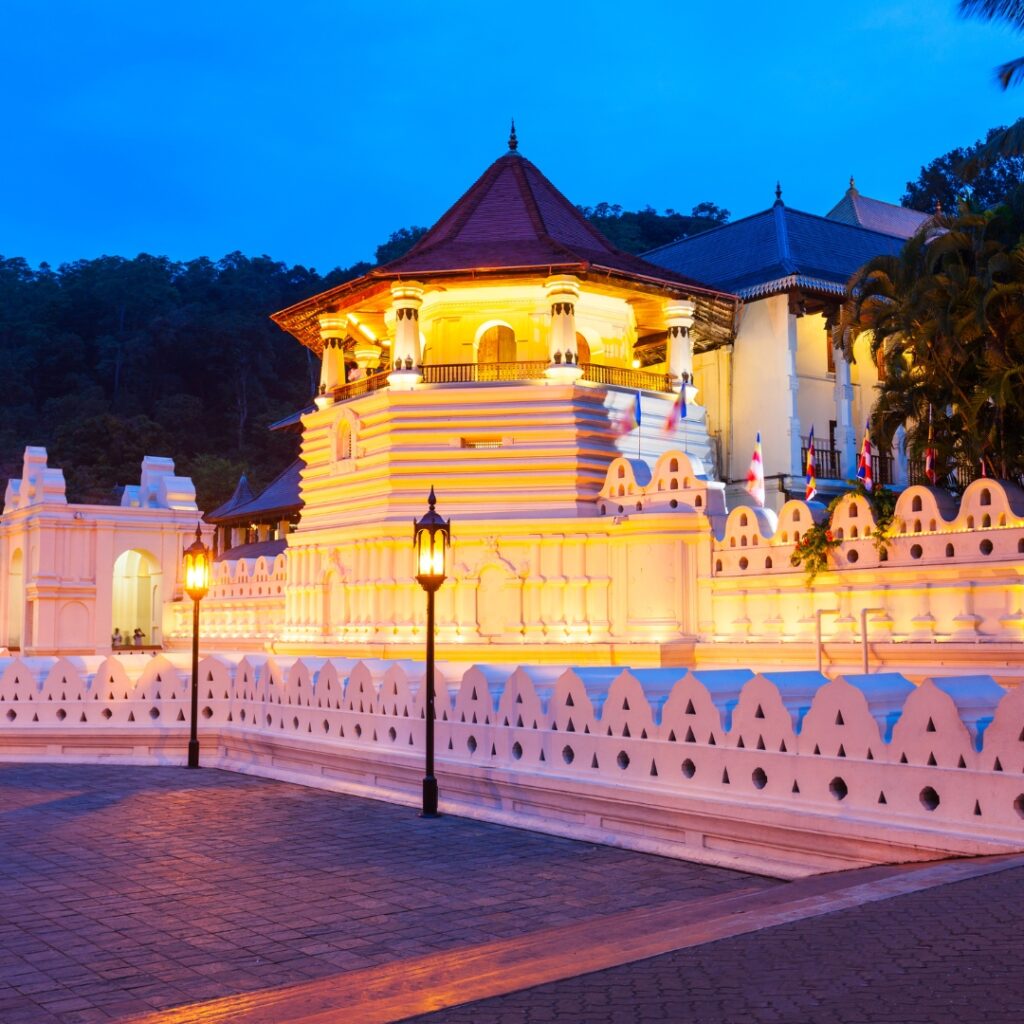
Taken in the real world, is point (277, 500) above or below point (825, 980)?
above

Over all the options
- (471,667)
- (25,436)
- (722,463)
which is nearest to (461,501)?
(722,463)

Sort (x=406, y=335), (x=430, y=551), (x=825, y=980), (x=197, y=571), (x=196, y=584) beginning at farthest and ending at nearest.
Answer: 1. (x=406, y=335)
2. (x=197, y=571)
3. (x=196, y=584)
4. (x=430, y=551)
5. (x=825, y=980)

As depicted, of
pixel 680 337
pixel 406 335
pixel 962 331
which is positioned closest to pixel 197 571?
pixel 406 335

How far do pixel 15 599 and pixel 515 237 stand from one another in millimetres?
22375

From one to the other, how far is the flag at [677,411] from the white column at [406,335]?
5470mm


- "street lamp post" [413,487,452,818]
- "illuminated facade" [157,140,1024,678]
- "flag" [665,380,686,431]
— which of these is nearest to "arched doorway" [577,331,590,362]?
"illuminated facade" [157,140,1024,678]

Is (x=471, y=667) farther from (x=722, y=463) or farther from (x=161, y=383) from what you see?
(x=161, y=383)

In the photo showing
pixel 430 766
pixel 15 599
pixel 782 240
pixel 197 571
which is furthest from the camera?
pixel 15 599

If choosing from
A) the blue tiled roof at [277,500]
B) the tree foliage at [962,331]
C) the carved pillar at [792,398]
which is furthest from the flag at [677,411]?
the blue tiled roof at [277,500]

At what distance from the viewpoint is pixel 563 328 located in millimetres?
26375

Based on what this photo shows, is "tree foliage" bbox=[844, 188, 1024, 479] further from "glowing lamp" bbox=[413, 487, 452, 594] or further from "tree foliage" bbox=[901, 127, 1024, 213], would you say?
"tree foliage" bbox=[901, 127, 1024, 213]

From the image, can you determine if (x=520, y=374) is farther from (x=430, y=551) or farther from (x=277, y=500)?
(x=277, y=500)

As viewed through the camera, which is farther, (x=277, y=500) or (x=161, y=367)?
(x=161, y=367)

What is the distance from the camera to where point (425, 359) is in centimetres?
2897
